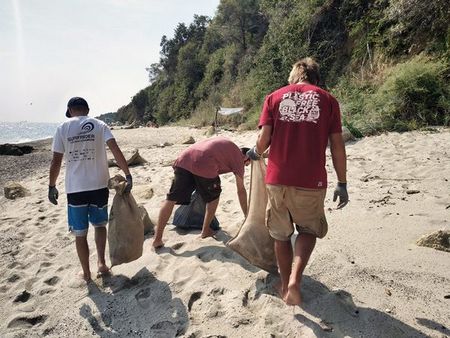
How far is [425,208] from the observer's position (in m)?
4.19

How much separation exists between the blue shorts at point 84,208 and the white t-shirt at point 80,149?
0.06m

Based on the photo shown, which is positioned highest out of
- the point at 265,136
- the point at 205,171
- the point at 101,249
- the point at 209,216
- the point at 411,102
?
the point at 411,102

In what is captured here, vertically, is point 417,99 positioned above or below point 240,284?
above

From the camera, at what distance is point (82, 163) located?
330cm

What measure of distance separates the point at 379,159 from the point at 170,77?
37.4 m

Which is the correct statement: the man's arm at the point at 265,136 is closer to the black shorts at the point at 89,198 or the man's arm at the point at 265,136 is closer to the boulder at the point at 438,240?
the black shorts at the point at 89,198

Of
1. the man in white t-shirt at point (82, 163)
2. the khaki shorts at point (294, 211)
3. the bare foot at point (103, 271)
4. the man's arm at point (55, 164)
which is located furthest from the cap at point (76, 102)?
the khaki shorts at point (294, 211)

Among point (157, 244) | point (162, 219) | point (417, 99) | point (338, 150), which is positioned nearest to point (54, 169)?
point (162, 219)

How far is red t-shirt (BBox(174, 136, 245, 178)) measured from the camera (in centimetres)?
371

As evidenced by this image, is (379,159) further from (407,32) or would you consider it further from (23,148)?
(23,148)

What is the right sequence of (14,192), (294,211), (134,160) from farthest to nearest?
1. (134,160)
2. (14,192)
3. (294,211)

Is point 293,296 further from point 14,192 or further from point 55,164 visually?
point 14,192

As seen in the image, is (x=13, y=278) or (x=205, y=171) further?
(x=205, y=171)

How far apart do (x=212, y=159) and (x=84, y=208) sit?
1.24 m
